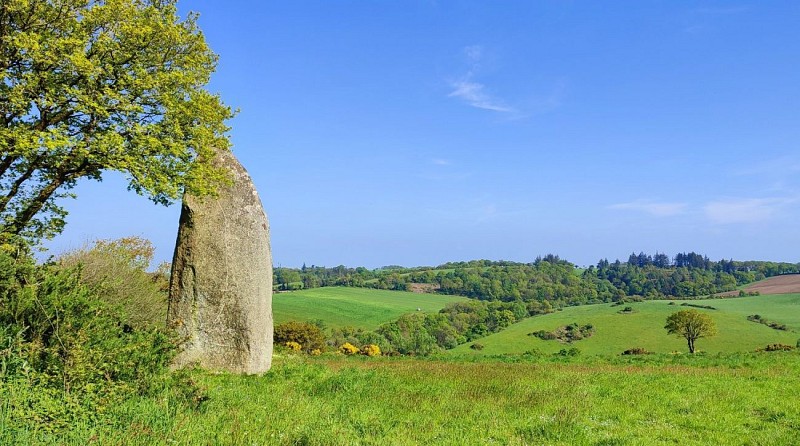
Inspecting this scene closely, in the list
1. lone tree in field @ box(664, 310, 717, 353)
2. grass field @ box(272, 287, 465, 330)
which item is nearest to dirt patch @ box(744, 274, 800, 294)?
grass field @ box(272, 287, 465, 330)

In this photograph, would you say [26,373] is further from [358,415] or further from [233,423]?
[358,415]

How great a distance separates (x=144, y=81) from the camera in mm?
19125

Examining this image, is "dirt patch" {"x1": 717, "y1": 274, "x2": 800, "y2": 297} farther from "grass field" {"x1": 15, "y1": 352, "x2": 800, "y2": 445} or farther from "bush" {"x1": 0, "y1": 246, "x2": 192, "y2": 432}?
"bush" {"x1": 0, "y1": 246, "x2": 192, "y2": 432}

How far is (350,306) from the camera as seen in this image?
13600 cm

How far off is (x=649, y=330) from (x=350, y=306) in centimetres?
7043

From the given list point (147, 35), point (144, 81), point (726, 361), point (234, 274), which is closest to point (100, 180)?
point (144, 81)

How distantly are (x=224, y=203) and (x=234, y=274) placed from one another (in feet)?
7.54

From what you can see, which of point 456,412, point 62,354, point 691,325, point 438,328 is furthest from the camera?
point 438,328

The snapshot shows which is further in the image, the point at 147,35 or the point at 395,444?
the point at 147,35

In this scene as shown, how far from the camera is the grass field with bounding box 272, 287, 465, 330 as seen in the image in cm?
11875

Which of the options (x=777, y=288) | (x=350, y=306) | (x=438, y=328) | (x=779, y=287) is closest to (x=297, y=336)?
(x=438, y=328)

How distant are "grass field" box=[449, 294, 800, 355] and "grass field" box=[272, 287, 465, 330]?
3142 cm

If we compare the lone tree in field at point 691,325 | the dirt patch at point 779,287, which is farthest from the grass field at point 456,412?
the dirt patch at point 779,287

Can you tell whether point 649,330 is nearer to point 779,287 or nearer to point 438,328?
point 438,328
